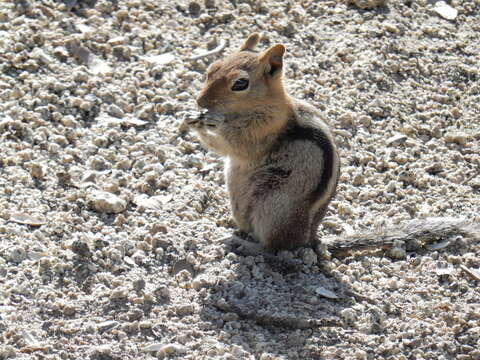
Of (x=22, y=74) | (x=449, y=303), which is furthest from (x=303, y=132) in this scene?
(x=22, y=74)

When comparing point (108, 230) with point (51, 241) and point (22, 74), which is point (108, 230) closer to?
point (51, 241)

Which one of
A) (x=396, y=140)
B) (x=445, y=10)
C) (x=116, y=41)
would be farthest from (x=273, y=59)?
(x=445, y=10)

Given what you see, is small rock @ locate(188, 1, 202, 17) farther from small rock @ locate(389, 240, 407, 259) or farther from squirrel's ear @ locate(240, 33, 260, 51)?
small rock @ locate(389, 240, 407, 259)

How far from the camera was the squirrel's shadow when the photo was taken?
190 inches

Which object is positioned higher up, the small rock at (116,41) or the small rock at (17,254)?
the small rock at (116,41)

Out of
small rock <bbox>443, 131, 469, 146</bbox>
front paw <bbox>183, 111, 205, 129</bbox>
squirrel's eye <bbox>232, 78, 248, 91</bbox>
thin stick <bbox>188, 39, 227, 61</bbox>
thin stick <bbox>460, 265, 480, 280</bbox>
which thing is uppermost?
squirrel's eye <bbox>232, 78, 248, 91</bbox>

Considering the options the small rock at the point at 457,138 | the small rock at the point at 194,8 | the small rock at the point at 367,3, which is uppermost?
the small rock at the point at 367,3

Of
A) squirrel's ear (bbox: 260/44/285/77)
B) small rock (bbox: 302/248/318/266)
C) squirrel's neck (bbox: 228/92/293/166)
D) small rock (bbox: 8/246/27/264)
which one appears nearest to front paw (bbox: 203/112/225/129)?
squirrel's neck (bbox: 228/92/293/166)

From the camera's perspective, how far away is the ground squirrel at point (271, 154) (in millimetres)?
5344

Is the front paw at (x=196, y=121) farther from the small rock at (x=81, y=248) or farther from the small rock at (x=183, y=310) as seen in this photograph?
the small rock at (x=183, y=310)

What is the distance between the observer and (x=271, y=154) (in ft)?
18.0

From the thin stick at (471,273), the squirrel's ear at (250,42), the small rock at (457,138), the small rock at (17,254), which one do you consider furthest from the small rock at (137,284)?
the small rock at (457,138)

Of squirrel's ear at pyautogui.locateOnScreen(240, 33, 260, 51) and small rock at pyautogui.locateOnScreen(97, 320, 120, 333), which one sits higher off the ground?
squirrel's ear at pyautogui.locateOnScreen(240, 33, 260, 51)

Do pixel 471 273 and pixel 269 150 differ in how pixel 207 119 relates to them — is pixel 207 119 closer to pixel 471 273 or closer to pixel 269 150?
pixel 269 150
